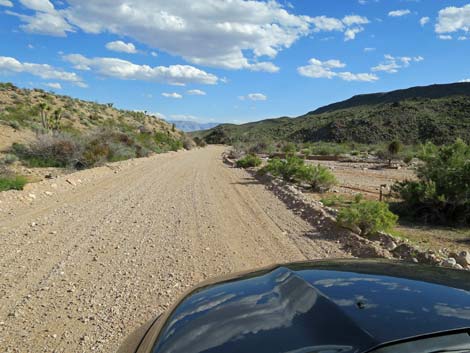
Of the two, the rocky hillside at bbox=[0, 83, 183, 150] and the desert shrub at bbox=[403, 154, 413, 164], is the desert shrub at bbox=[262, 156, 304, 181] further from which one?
the desert shrub at bbox=[403, 154, 413, 164]

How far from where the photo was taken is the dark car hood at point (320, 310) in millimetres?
1841

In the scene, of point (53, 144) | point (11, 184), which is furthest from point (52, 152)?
point (11, 184)

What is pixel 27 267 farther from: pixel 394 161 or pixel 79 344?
pixel 394 161

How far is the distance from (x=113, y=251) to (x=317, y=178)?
1076 cm

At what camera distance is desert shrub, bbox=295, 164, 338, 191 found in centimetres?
1683

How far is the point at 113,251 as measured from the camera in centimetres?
755

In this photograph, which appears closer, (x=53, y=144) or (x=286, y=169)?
(x=286, y=169)

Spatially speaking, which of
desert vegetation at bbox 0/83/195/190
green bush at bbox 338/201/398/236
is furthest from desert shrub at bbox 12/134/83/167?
green bush at bbox 338/201/398/236

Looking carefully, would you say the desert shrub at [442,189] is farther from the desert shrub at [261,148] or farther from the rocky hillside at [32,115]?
the desert shrub at [261,148]

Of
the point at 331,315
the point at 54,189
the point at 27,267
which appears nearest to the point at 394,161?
the point at 54,189

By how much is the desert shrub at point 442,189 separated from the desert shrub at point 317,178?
3.91m

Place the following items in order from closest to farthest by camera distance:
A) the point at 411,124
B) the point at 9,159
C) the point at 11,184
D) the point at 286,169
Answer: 1. the point at 11,184
2. the point at 286,169
3. the point at 9,159
4. the point at 411,124

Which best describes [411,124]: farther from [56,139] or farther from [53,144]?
[53,144]

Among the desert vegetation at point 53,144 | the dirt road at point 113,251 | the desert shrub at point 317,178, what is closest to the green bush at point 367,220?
the dirt road at point 113,251
